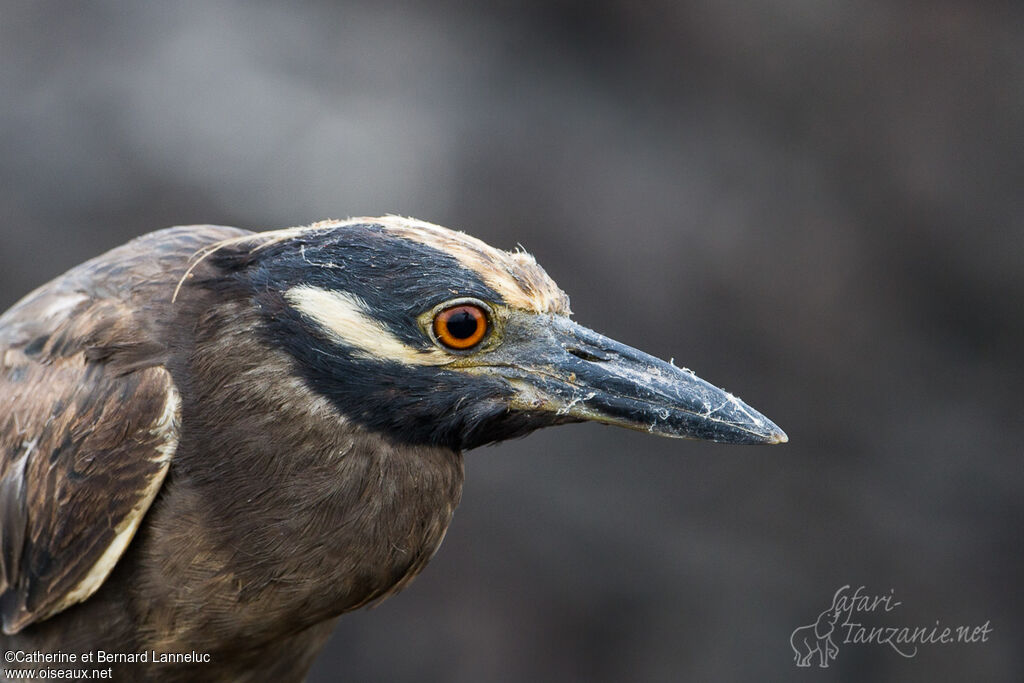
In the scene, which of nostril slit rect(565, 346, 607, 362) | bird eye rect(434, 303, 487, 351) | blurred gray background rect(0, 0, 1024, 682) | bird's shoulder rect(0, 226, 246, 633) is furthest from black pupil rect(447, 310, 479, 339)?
blurred gray background rect(0, 0, 1024, 682)

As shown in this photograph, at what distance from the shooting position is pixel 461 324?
2.51 m

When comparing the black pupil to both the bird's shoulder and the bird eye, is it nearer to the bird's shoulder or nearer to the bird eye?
the bird eye

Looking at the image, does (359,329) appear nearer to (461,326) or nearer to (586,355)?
(461,326)

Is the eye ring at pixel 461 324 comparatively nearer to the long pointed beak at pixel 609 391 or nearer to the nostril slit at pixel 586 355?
the long pointed beak at pixel 609 391

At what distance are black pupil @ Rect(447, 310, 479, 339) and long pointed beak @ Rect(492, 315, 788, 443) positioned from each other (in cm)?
10

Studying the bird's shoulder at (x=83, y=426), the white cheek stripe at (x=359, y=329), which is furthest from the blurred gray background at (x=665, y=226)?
the white cheek stripe at (x=359, y=329)

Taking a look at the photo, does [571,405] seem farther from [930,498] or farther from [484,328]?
[930,498]

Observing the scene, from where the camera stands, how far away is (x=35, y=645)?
9.25ft

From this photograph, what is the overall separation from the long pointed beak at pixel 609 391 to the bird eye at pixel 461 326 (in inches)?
3.2

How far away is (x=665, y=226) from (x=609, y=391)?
12.2 ft

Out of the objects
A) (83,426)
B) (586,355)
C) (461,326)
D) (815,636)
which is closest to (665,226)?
(815,636)

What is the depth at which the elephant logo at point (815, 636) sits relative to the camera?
5980mm

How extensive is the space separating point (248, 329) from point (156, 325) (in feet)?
0.94

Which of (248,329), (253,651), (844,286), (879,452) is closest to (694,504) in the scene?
(879,452)
